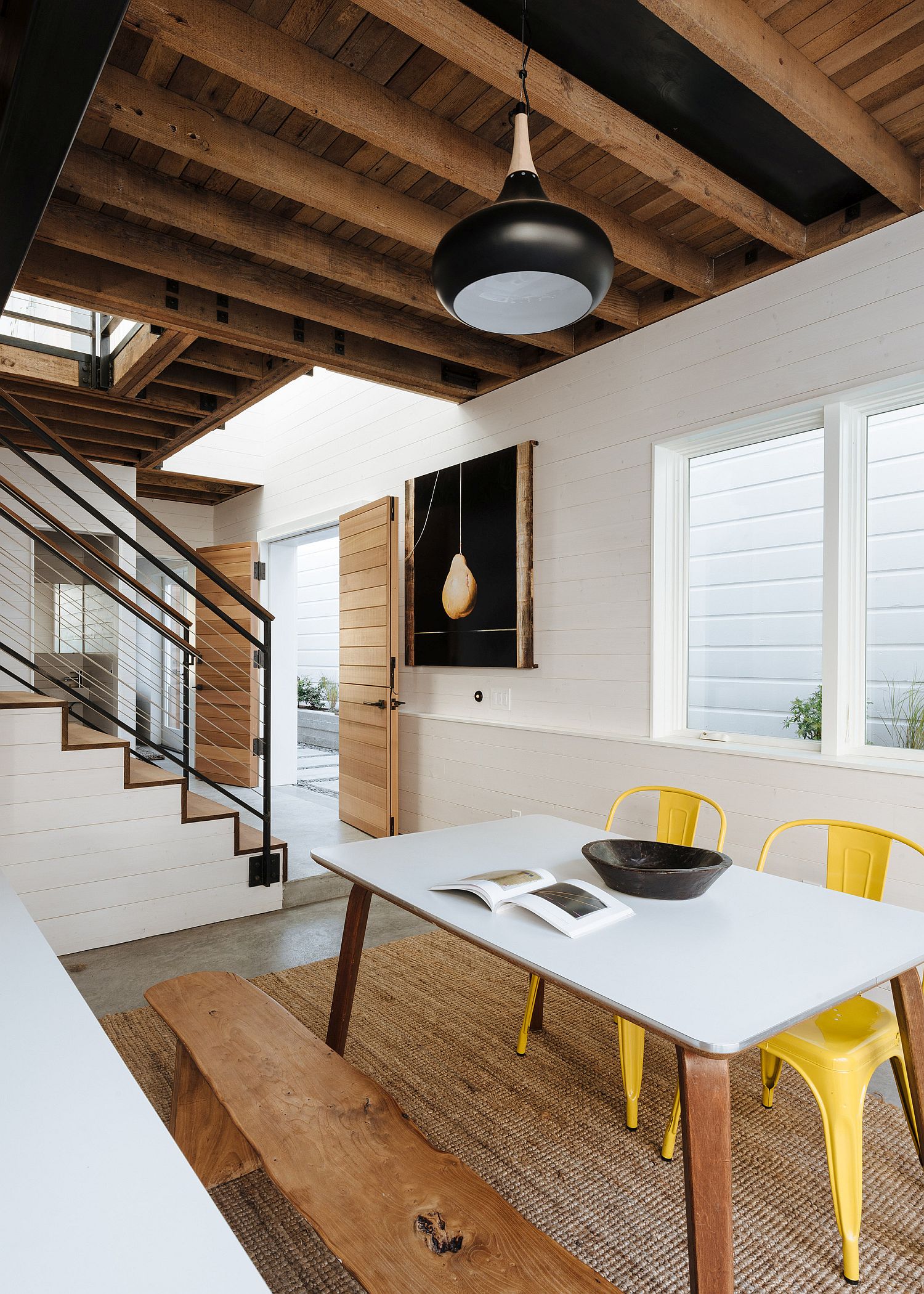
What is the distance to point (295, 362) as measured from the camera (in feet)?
13.4

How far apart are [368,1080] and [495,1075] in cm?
92

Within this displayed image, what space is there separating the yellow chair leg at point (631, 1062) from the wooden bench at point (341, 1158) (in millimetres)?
775

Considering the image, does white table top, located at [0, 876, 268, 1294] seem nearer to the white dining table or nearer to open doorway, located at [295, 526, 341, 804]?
the white dining table

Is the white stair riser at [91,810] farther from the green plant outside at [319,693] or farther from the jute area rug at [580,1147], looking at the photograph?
the green plant outside at [319,693]

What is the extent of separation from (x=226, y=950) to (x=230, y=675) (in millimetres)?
4161

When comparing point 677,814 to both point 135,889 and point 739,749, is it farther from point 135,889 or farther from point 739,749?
point 135,889

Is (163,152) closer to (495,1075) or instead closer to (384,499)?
(384,499)

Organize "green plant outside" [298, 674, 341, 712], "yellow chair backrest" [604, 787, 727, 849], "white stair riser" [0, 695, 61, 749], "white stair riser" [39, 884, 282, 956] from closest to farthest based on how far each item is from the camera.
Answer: "yellow chair backrest" [604, 787, 727, 849], "white stair riser" [0, 695, 61, 749], "white stair riser" [39, 884, 282, 956], "green plant outside" [298, 674, 341, 712]

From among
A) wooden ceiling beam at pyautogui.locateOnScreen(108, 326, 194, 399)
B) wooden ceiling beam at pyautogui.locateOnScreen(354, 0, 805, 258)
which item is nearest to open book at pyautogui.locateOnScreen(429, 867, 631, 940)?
wooden ceiling beam at pyautogui.locateOnScreen(354, 0, 805, 258)

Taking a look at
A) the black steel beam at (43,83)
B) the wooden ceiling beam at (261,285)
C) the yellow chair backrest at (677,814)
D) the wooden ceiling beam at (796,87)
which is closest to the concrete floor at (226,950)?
the yellow chair backrest at (677,814)

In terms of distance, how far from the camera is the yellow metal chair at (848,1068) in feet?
5.07

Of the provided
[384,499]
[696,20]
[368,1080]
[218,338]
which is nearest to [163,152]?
[218,338]

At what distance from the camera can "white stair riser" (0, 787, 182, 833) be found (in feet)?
10.1

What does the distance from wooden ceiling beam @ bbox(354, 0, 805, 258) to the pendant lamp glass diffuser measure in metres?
0.42
